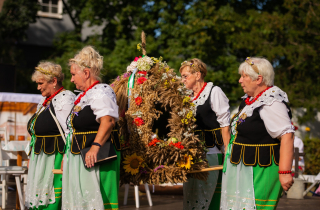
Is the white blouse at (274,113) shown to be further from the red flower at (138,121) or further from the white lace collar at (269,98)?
the red flower at (138,121)

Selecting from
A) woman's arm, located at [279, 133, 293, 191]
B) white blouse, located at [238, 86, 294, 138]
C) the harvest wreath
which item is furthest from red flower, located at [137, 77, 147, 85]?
woman's arm, located at [279, 133, 293, 191]

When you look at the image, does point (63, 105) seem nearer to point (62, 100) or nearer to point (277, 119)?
point (62, 100)

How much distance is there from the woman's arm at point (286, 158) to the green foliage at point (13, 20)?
14915mm

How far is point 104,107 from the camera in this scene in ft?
11.1

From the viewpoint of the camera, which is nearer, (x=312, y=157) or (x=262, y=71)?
(x=262, y=71)

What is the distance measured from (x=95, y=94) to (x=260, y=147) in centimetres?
139

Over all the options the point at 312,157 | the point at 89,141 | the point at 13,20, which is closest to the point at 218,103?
the point at 89,141

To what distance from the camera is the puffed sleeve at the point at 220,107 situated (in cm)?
435

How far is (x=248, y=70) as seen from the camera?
3350 millimetres

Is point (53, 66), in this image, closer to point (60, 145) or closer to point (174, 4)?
point (60, 145)

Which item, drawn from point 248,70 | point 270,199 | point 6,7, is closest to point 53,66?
point 248,70

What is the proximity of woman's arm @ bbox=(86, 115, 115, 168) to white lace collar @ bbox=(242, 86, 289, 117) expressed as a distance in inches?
43.6

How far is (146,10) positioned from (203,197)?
11525 mm

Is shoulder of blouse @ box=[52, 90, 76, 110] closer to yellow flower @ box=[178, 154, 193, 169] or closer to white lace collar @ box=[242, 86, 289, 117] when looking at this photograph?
yellow flower @ box=[178, 154, 193, 169]
